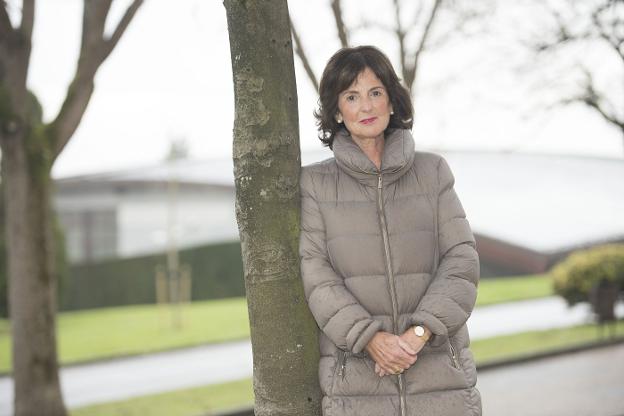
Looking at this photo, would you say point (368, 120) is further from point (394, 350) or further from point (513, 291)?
point (513, 291)

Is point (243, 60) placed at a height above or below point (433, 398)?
above

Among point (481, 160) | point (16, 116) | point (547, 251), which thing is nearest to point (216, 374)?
point (16, 116)

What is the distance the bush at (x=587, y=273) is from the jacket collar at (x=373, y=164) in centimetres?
1040

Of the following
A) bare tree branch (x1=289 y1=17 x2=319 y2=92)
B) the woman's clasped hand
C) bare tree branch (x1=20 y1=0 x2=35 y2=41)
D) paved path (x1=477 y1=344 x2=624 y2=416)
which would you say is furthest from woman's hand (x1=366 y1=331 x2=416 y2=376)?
bare tree branch (x1=289 y1=17 x2=319 y2=92)

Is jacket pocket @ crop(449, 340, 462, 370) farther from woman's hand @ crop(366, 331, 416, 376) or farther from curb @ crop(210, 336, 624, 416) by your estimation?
curb @ crop(210, 336, 624, 416)

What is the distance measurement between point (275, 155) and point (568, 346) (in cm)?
821

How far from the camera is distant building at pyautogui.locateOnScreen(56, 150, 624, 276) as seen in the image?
30.6 m

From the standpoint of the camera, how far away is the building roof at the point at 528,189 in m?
31.8

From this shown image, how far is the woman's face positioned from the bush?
34.0ft

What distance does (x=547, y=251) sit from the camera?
2922cm

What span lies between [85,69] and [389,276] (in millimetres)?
5028

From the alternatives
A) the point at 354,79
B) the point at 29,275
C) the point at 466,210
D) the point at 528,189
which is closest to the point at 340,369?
the point at 354,79

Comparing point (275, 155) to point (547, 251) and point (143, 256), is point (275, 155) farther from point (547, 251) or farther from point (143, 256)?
point (547, 251)

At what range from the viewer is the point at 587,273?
12.4 m
